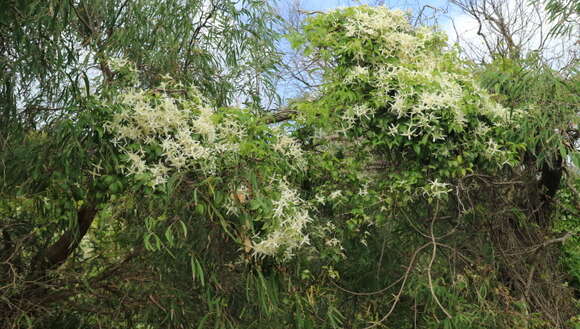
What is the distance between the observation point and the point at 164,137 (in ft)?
8.29

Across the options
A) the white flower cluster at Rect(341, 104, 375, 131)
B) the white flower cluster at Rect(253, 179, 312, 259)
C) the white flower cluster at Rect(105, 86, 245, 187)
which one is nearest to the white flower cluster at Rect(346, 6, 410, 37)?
the white flower cluster at Rect(341, 104, 375, 131)

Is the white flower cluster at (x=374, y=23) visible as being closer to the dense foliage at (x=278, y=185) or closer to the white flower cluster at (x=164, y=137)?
the dense foliage at (x=278, y=185)

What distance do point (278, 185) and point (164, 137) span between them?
56cm

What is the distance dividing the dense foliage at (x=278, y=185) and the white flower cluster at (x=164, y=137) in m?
0.01

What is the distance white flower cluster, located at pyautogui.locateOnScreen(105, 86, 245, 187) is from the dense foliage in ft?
0.03

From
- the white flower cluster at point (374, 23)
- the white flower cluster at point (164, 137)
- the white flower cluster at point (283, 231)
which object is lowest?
the white flower cluster at point (283, 231)

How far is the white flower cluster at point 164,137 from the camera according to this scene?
7.72 ft

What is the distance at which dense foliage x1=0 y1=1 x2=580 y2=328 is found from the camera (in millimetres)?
2428

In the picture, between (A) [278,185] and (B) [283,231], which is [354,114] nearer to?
(A) [278,185]

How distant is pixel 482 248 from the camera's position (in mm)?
3535

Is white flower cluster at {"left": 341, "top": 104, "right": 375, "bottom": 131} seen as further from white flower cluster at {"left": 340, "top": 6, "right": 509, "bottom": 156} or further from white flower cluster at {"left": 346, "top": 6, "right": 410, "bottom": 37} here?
white flower cluster at {"left": 346, "top": 6, "right": 410, "bottom": 37}

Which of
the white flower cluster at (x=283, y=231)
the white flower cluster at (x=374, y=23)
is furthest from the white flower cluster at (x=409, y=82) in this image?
the white flower cluster at (x=283, y=231)

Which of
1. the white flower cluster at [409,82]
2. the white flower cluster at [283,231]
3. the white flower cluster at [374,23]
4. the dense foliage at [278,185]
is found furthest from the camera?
the white flower cluster at [374,23]

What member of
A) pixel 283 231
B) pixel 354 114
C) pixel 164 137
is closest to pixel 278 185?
pixel 283 231
